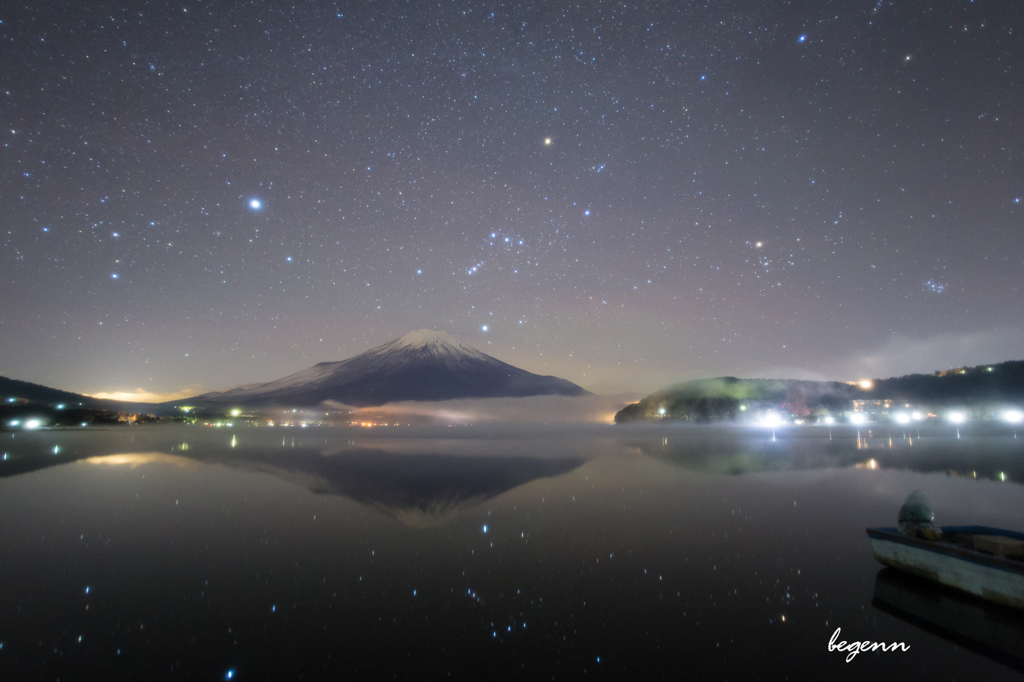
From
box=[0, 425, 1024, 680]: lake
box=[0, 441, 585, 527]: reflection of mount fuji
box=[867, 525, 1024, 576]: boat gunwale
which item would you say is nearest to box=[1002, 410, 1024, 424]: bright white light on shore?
box=[0, 425, 1024, 680]: lake

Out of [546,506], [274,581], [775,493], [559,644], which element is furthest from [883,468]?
[274,581]

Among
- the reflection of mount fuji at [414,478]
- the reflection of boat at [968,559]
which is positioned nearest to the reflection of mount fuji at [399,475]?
the reflection of mount fuji at [414,478]

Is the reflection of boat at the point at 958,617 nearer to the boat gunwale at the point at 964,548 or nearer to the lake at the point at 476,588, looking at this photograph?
the lake at the point at 476,588

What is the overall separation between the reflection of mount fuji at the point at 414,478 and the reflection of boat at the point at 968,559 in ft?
41.1

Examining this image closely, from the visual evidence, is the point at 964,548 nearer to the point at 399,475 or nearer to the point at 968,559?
the point at 968,559

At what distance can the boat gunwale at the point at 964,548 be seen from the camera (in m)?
8.28

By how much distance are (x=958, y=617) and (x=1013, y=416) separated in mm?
172329

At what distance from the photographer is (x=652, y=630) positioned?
8430mm

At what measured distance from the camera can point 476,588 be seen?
10430 mm

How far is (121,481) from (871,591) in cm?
3309

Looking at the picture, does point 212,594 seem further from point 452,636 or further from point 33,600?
point 452,636

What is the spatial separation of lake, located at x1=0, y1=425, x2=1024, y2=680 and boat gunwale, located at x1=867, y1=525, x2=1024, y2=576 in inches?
30.7

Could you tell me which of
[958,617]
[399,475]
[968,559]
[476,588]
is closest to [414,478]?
[399,475]

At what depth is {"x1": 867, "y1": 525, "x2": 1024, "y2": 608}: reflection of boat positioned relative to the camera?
826cm
